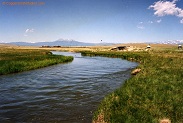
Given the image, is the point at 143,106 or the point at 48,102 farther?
the point at 48,102

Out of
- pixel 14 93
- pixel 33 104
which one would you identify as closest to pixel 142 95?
pixel 33 104

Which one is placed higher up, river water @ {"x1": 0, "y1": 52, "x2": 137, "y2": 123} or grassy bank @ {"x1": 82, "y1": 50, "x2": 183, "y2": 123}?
grassy bank @ {"x1": 82, "y1": 50, "x2": 183, "y2": 123}

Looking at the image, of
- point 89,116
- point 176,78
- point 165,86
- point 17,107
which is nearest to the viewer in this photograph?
point 89,116

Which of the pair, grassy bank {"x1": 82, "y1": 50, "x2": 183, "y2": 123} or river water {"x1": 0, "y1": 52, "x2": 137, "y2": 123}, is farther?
river water {"x1": 0, "y1": 52, "x2": 137, "y2": 123}

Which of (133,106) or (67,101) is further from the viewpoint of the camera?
(67,101)

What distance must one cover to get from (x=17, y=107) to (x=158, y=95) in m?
12.2

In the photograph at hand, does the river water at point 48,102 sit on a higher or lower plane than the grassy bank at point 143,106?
lower

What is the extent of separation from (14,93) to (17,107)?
5.68m

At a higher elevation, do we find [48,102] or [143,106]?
[143,106]

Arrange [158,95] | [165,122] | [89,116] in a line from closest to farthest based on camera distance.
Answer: [165,122] < [89,116] < [158,95]

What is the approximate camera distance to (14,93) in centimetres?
2373

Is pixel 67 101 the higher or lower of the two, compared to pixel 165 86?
lower

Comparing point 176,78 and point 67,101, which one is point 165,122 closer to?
point 67,101

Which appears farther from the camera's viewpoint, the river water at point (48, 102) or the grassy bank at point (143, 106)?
the river water at point (48, 102)
